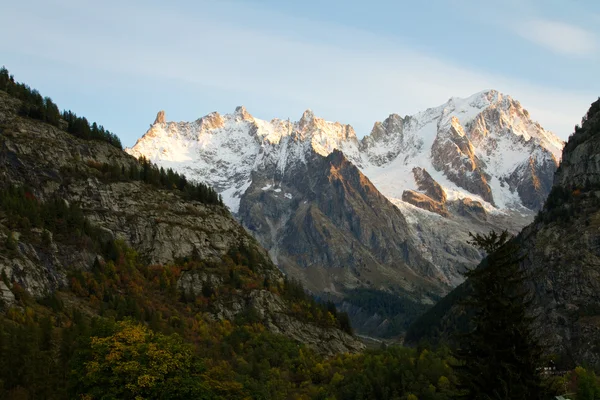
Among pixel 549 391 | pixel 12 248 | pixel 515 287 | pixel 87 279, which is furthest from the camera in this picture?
pixel 87 279

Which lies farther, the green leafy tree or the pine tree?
the green leafy tree

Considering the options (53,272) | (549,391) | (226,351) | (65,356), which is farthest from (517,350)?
(53,272)

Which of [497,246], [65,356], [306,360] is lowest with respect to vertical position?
[306,360]

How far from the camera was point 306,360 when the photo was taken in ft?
590

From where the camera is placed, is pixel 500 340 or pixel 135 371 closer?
pixel 500 340

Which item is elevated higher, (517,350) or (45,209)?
(45,209)

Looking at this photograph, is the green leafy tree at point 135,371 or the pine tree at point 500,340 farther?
the green leafy tree at point 135,371

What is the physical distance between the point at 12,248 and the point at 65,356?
207 ft

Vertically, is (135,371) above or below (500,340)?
below

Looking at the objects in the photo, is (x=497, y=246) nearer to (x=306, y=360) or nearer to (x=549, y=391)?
(x=549, y=391)

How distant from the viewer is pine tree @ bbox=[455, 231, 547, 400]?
6744cm

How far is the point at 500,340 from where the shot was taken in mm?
69750

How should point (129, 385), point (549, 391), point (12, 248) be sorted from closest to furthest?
point (549, 391) < point (129, 385) < point (12, 248)

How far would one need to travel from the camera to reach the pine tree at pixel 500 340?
67.4 meters
